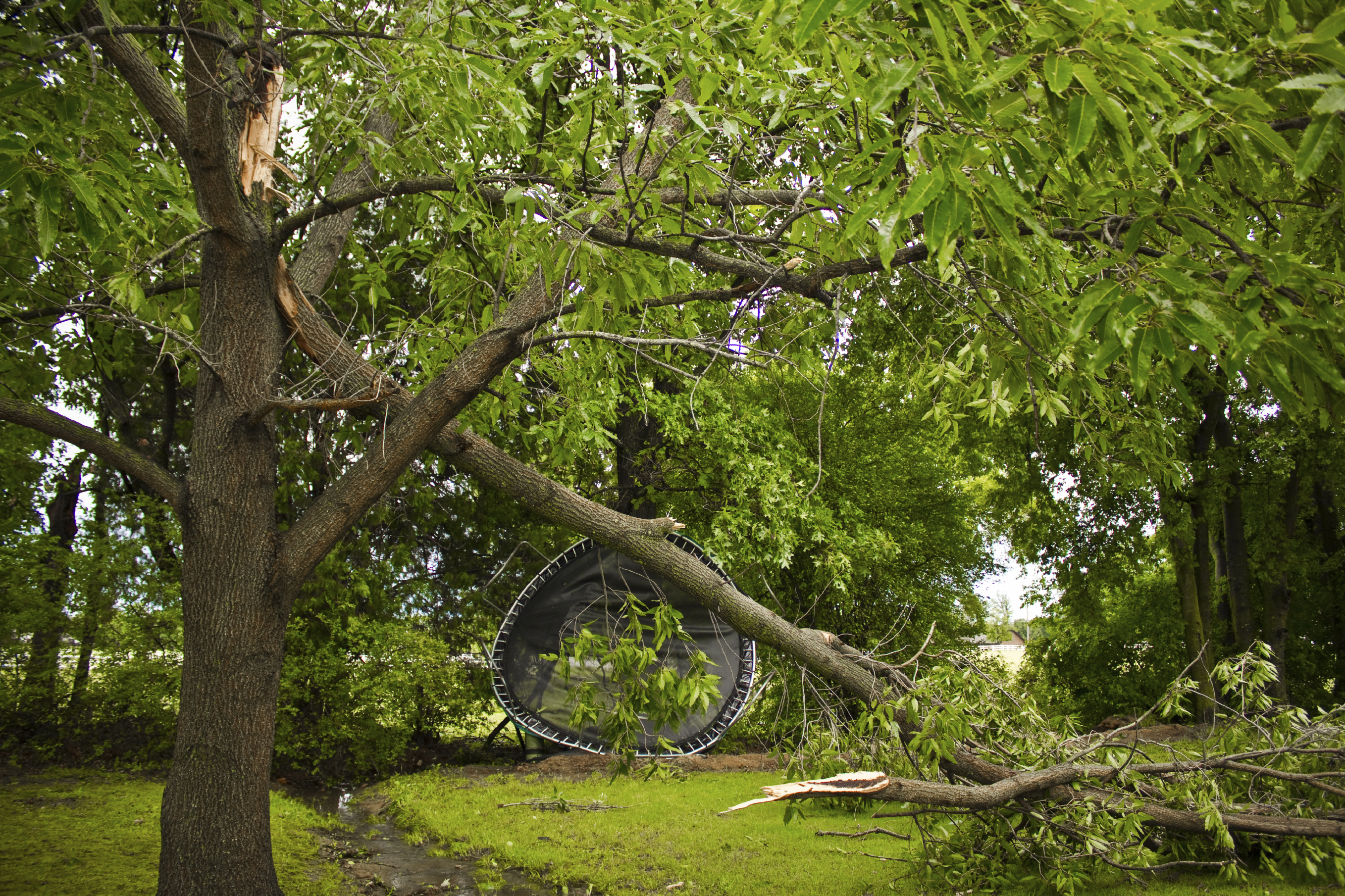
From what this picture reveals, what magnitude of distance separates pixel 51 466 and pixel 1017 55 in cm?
1398

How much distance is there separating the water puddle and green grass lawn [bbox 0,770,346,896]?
0.27 meters

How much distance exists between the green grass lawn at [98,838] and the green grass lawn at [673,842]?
138 cm

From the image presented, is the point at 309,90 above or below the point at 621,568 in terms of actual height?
above

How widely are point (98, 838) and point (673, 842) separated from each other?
4.99 meters

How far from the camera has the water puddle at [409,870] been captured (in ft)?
21.6

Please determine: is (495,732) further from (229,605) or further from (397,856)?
(229,605)

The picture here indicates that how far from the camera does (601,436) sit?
25.6 ft

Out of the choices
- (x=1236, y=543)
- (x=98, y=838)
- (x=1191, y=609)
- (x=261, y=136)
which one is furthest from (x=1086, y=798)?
(x=1236, y=543)

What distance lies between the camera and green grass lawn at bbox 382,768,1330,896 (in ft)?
21.4

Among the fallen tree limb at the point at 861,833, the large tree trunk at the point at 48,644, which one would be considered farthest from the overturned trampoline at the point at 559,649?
the large tree trunk at the point at 48,644

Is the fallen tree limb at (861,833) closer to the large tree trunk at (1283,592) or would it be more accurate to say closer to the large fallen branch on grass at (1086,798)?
the large fallen branch on grass at (1086,798)

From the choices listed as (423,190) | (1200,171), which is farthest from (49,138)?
(1200,171)

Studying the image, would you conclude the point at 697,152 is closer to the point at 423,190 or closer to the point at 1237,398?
the point at 423,190

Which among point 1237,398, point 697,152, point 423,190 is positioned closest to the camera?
point 697,152
